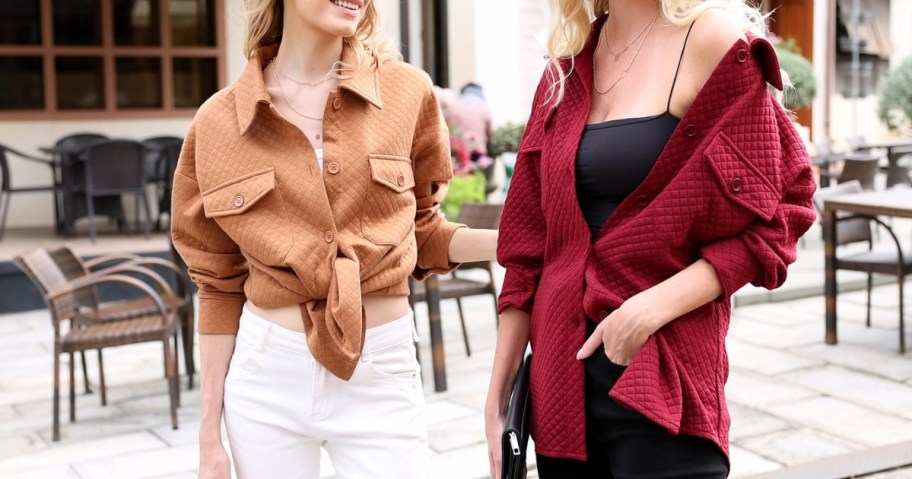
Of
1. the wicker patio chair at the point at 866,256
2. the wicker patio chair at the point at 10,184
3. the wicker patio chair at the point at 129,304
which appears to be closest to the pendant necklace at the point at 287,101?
the wicker patio chair at the point at 129,304

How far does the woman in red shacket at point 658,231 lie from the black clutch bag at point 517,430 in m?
0.02

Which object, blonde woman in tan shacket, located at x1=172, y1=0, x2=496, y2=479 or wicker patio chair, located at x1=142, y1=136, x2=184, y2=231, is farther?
wicker patio chair, located at x1=142, y1=136, x2=184, y2=231

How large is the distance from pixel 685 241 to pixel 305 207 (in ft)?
2.27

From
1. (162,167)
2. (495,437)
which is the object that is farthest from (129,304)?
(162,167)

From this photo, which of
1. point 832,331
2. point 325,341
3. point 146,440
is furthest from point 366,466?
point 832,331

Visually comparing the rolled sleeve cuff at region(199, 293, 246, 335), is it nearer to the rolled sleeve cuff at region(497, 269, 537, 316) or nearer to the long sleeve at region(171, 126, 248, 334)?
the long sleeve at region(171, 126, 248, 334)

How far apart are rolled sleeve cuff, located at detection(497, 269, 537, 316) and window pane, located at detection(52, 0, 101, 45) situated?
34.5 feet

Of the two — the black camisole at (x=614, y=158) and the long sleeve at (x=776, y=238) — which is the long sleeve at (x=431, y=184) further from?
the long sleeve at (x=776, y=238)

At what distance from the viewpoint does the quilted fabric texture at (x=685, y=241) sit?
1557 mm

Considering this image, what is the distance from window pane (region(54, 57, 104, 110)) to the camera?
36.9 feet

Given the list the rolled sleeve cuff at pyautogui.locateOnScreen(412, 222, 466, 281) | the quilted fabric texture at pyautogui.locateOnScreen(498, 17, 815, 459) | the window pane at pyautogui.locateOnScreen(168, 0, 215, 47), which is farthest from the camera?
the window pane at pyautogui.locateOnScreen(168, 0, 215, 47)

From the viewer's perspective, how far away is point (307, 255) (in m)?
1.88

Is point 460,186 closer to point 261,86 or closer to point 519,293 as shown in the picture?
point 261,86

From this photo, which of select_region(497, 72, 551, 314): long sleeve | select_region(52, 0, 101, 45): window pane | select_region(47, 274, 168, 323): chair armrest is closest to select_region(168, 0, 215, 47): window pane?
select_region(52, 0, 101, 45): window pane
